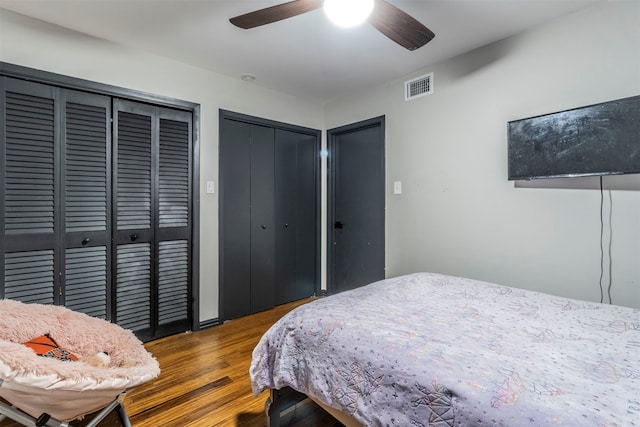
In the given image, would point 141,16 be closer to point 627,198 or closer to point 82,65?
point 82,65

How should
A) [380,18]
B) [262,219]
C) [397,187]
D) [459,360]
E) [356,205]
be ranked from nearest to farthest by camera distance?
[459,360] < [380,18] < [397,187] < [262,219] < [356,205]

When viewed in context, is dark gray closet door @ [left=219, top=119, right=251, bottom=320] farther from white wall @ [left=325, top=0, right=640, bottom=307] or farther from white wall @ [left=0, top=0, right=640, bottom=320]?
white wall @ [left=325, top=0, right=640, bottom=307]

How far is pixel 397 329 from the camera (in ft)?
3.98

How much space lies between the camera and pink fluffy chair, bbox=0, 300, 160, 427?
1074mm

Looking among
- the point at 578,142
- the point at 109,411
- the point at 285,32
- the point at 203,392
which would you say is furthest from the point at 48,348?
the point at 578,142

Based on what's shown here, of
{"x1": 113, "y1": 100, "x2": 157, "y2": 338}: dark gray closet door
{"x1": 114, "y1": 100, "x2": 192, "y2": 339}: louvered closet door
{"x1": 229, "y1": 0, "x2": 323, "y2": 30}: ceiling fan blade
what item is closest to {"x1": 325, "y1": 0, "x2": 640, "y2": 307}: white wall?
{"x1": 229, "y1": 0, "x2": 323, "y2": 30}: ceiling fan blade

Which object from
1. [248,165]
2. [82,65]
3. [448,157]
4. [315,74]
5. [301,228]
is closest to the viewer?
[82,65]

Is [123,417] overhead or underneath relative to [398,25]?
underneath

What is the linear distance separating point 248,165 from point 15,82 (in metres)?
1.75

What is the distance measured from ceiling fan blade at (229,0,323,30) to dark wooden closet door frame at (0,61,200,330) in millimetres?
1300

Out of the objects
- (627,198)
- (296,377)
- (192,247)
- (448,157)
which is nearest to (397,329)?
(296,377)

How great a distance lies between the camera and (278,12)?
152 centimetres

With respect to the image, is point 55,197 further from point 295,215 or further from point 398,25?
point 398,25

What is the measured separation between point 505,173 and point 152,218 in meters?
2.81
